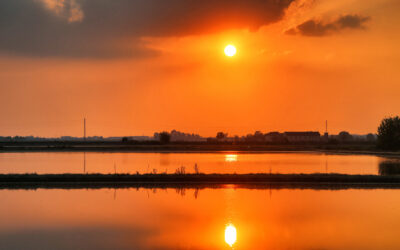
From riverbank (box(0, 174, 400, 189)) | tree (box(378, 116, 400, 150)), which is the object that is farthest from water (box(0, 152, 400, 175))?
tree (box(378, 116, 400, 150))

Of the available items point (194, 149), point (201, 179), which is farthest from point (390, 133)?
point (201, 179)

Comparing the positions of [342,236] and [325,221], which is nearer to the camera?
[342,236]

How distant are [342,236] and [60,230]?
10.6m

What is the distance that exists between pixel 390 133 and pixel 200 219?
256ft

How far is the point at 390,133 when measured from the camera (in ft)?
285

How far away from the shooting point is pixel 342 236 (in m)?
15.6

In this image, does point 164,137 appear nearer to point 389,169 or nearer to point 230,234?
point 389,169

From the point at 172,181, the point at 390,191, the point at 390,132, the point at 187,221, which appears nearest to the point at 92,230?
the point at 187,221

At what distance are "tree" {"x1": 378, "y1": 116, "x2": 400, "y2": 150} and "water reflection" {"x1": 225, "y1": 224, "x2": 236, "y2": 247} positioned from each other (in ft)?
257

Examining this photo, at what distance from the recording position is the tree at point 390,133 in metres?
86.2

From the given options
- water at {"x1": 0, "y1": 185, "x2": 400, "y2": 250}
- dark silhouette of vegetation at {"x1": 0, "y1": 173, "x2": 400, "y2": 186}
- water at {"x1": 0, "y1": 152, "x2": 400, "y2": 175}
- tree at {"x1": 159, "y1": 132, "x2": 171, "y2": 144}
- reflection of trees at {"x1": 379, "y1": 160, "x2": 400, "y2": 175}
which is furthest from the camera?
tree at {"x1": 159, "y1": 132, "x2": 171, "y2": 144}

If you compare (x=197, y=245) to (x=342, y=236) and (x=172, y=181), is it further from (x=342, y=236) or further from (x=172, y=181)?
(x=172, y=181)

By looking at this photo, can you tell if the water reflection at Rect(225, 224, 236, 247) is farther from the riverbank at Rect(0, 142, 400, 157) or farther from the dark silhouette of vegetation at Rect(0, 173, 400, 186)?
the riverbank at Rect(0, 142, 400, 157)

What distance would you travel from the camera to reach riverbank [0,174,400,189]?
30797 mm
